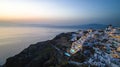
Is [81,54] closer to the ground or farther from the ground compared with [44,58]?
farther from the ground

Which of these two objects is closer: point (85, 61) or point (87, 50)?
point (85, 61)

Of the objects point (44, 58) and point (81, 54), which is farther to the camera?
point (44, 58)

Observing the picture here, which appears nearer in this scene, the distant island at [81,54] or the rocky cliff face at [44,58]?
the distant island at [81,54]

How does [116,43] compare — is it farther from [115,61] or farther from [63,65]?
[63,65]

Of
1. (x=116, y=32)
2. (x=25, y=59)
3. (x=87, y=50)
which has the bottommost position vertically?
(x=25, y=59)

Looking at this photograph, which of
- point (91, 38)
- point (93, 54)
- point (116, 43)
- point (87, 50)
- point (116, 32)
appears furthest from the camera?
point (116, 32)

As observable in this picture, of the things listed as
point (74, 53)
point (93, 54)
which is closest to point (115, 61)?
point (93, 54)

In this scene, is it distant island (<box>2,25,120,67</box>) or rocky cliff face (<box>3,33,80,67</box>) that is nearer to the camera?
distant island (<box>2,25,120,67</box>)

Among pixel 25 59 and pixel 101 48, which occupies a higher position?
pixel 101 48
